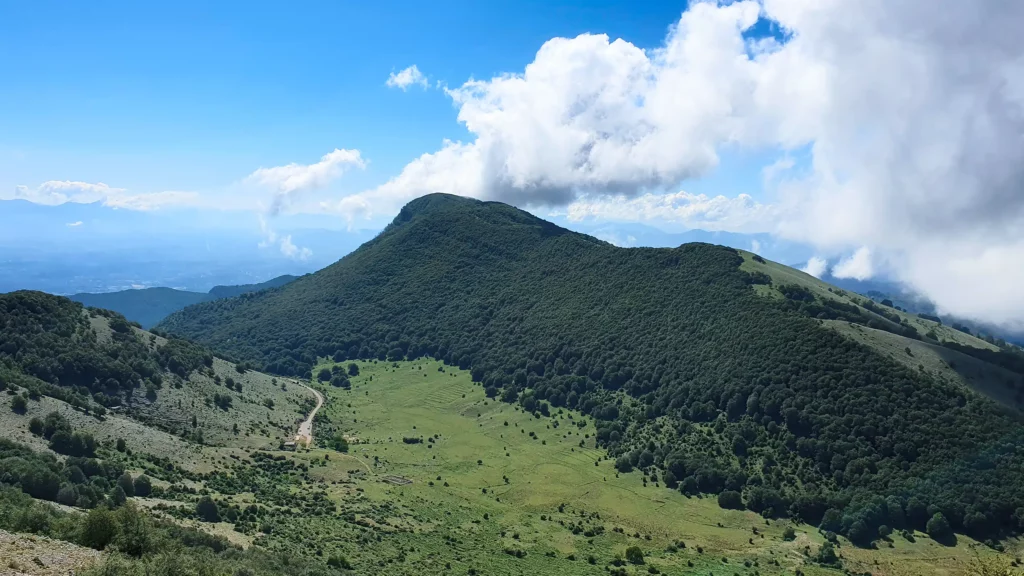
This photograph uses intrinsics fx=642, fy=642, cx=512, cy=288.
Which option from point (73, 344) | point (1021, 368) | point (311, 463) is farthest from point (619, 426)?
point (73, 344)

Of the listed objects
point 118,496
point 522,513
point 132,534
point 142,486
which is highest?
point 132,534

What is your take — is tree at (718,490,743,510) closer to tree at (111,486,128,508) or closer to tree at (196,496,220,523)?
tree at (196,496,220,523)

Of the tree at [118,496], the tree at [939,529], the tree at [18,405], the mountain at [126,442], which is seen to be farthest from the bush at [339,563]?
the tree at [939,529]

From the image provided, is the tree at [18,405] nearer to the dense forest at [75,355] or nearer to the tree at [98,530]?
the dense forest at [75,355]

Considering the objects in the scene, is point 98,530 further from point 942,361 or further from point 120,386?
point 942,361

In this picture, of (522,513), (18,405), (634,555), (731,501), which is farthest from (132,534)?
(731,501)

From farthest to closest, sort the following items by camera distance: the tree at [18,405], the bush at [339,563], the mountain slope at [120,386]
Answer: the mountain slope at [120,386]
the tree at [18,405]
the bush at [339,563]

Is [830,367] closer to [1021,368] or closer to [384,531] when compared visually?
[1021,368]
